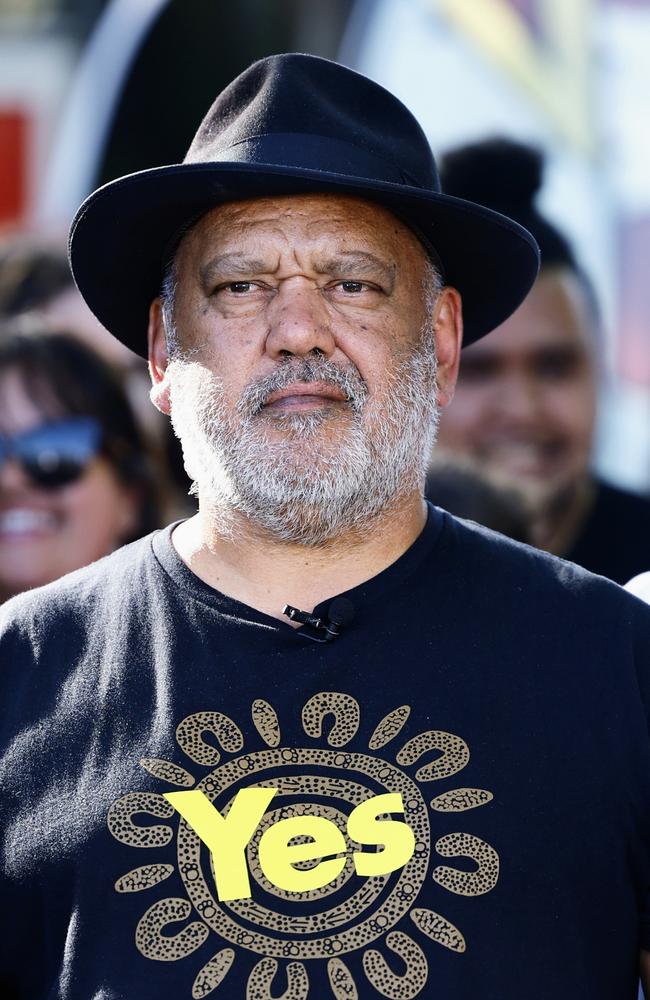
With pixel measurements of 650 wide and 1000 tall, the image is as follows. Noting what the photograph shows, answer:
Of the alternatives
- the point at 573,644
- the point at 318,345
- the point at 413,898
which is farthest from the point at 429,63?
the point at 413,898

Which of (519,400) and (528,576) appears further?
(519,400)

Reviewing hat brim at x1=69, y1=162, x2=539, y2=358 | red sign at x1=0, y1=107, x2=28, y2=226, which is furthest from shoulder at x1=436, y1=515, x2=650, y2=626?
red sign at x1=0, y1=107, x2=28, y2=226

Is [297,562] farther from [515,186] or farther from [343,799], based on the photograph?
[515,186]

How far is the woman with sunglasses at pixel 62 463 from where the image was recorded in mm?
4125

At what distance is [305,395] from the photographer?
7.56ft

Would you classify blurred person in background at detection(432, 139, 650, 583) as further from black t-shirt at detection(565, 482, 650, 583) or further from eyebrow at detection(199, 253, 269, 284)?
eyebrow at detection(199, 253, 269, 284)

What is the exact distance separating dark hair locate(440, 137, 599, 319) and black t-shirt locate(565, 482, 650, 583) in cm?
52

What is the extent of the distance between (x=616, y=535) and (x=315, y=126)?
201 centimetres

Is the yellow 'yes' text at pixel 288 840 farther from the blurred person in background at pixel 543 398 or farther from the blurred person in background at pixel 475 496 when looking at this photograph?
the blurred person in background at pixel 543 398

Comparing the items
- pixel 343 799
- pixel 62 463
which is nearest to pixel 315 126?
pixel 343 799

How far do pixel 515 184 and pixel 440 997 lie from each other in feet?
8.48

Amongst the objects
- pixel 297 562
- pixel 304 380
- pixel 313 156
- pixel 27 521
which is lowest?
pixel 27 521

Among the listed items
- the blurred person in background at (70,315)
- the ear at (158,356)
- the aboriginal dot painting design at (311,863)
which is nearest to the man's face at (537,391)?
the blurred person in background at (70,315)

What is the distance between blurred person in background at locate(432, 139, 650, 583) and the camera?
4.04 meters
